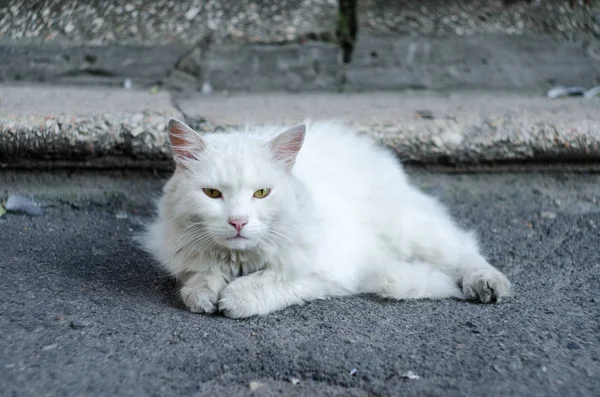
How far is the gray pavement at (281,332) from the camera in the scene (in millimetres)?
1934

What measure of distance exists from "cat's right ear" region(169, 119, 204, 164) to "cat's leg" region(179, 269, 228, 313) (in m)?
0.48

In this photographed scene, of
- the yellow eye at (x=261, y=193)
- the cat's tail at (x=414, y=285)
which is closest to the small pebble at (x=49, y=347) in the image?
the yellow eye at (x=261, y=193)

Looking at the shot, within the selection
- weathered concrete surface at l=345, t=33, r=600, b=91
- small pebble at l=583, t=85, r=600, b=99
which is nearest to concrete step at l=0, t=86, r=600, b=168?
small pebble at l=583, t=85, r=600, b=99

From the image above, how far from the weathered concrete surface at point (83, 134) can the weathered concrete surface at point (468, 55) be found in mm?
1582

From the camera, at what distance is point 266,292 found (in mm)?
2434

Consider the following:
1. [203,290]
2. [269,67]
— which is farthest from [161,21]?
[203,290]

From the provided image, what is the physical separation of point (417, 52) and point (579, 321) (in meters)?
2.56

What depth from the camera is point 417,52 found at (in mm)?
4445

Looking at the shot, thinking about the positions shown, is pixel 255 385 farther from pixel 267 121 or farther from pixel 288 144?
pixel 267 121

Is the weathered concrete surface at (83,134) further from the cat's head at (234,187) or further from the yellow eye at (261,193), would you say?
the yellow eye at (261,193)

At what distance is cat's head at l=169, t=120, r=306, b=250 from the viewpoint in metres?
2.31

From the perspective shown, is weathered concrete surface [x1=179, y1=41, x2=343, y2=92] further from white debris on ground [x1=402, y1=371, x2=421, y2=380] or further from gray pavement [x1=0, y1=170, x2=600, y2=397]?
white debris on ground [x1=402, y1=371, x2=421, y2=380]

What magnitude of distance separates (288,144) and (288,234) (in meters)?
0.37

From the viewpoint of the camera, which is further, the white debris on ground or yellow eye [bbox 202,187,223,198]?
yellow eye [bbox 202,187,223,198]
